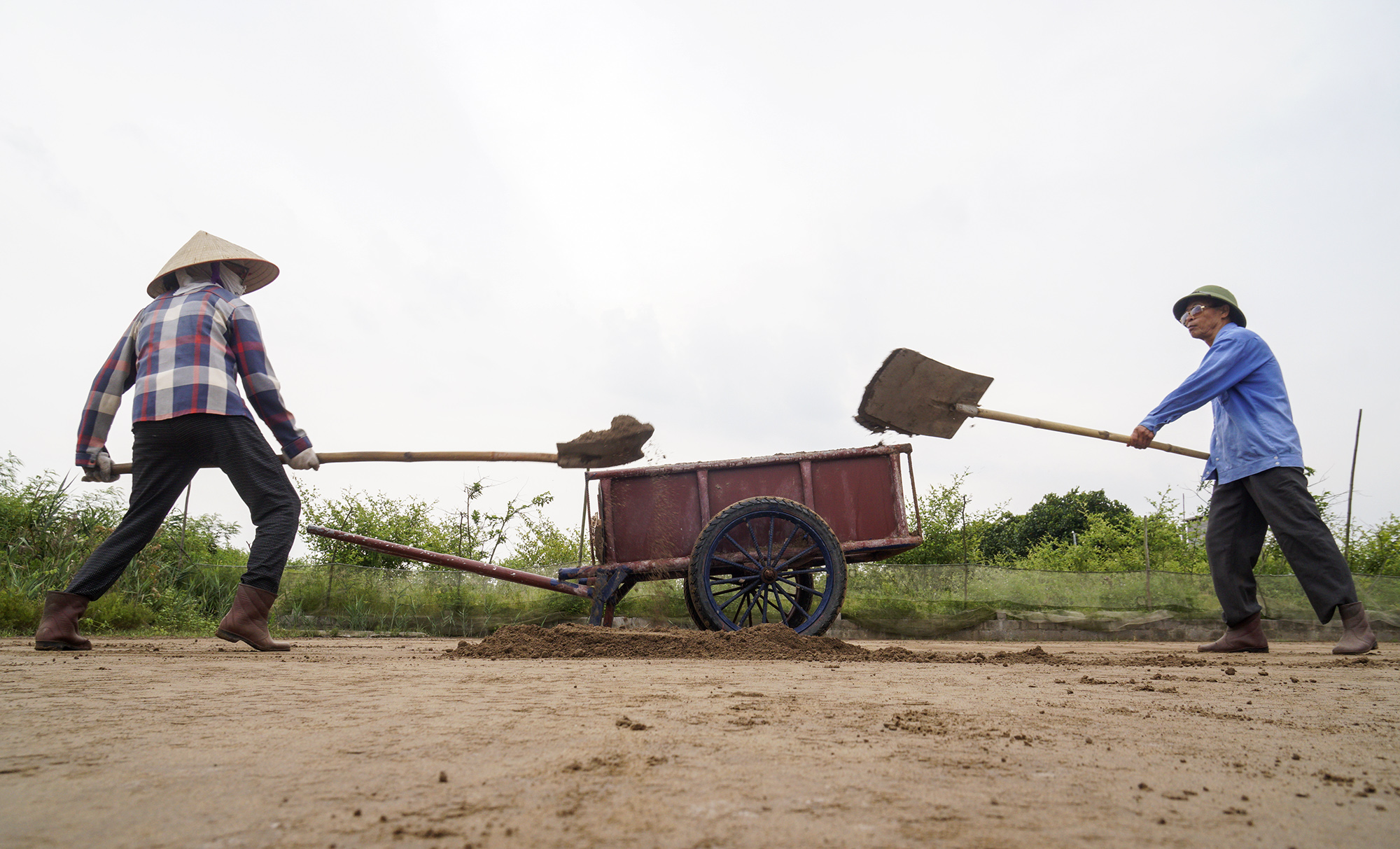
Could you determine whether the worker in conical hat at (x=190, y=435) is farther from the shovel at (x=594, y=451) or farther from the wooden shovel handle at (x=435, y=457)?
the shovel at (x=594, y=451)

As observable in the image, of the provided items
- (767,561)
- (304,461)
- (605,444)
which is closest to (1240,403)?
(767,561)

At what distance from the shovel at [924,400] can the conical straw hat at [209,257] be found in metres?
4.01

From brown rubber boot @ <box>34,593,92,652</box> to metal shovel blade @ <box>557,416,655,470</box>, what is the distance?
2.52 metres

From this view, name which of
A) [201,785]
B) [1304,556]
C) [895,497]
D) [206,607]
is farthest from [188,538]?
[1304,556]

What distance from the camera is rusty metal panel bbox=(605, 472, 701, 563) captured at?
5219 mm

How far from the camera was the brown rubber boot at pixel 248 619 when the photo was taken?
3654mm

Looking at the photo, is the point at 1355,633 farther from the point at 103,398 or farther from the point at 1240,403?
the point at 103,398

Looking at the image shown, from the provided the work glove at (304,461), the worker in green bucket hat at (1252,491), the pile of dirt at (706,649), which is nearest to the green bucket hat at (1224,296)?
the worker in green bucket hat at (1252,491)

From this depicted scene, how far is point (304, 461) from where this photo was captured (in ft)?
13.2

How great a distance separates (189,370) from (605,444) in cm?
227

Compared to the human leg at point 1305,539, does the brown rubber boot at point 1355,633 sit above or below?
below

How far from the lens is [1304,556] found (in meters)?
3.99

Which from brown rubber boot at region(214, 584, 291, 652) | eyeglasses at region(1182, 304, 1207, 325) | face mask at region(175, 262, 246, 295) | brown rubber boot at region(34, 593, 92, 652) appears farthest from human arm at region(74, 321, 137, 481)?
eyeglasses at region(1182, 304, 1207, 325)

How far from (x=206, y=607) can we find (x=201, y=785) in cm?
695
